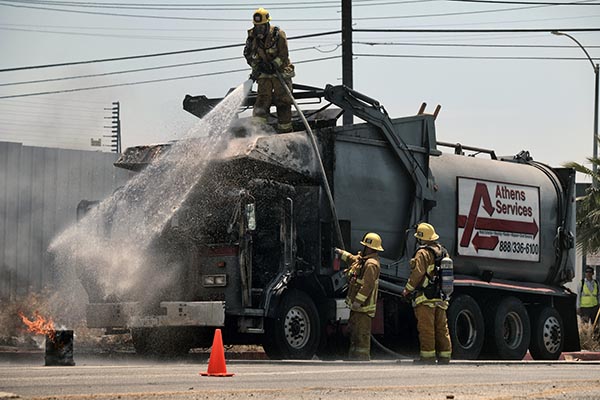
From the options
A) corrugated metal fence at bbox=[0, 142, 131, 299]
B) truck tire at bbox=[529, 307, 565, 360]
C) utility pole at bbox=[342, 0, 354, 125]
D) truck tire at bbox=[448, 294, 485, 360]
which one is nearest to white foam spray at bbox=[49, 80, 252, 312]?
truck tire at bbox=[448, 294, 485, 360]

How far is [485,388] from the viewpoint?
11.5m

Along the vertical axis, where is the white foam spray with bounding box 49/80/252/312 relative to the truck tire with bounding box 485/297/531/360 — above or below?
above

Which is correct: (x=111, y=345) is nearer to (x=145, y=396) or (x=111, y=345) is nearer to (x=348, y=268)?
(x=348, y=268)

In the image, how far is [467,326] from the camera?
20.0m

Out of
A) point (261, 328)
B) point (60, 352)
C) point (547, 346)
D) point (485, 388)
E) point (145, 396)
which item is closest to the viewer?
point (145, 396)

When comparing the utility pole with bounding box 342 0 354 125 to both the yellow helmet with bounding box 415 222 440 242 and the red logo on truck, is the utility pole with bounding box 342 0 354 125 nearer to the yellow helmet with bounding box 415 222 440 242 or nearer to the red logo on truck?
the red logo on truck

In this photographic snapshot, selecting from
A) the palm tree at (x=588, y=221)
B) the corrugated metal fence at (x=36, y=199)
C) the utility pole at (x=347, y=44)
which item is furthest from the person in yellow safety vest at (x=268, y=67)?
the palm tree at (x=588, y=221)

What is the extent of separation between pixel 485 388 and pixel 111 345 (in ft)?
34.1

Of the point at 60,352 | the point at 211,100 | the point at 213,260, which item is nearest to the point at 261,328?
the point at 213,260

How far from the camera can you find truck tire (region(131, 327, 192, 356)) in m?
17.6

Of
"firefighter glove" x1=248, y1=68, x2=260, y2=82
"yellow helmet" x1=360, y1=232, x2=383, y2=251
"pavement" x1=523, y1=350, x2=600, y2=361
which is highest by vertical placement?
"firefighter glove" x1=248, y1=68, x2=260, y2=82

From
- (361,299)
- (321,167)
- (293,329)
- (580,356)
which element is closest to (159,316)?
(293,329)

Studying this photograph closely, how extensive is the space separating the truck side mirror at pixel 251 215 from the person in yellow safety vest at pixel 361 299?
163 cm

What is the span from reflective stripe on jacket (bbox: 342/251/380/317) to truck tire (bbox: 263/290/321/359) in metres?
0.59
